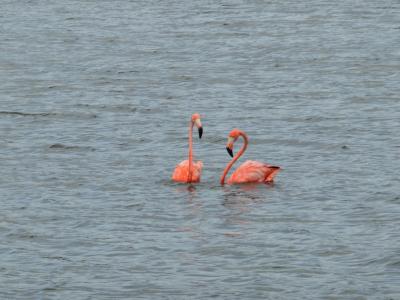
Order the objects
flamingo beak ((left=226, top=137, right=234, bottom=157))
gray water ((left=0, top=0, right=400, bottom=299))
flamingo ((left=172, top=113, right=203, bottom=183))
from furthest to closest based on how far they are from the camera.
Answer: flamingo beak ((left=226, top=137, right=234, bottom=157)) → flamingo ((left=172, top=113, right=203, bottom=183)) → gray water ((left=0, top=0, right=400, bottom=299))

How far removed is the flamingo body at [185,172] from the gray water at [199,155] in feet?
0.59

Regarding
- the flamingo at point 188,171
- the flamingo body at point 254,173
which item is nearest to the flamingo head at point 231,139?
the flamingo body at point 254,173

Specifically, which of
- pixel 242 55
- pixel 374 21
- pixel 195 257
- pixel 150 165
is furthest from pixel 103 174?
pixel 374 21

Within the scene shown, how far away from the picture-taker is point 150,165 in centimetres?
2330

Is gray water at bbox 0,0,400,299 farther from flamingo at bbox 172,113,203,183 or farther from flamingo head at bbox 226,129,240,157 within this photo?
flamingo head at bbox 226,129,240,157

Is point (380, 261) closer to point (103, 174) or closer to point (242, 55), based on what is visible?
point (103, 174)

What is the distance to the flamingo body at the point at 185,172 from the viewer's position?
2183cm

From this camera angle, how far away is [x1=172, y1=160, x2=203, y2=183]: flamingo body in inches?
859

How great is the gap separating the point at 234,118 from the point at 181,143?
2464 mm

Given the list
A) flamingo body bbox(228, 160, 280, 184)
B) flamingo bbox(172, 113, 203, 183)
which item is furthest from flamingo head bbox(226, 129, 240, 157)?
flamingo bbox(172, 113, 203, 183)

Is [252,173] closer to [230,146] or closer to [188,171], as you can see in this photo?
[230,146]

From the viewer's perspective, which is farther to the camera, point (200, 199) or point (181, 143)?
point (181, 143)

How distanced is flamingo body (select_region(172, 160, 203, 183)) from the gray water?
0.59 ft

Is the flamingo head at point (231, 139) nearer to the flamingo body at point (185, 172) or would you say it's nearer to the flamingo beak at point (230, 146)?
the flamingo beak at point (230, 146)
